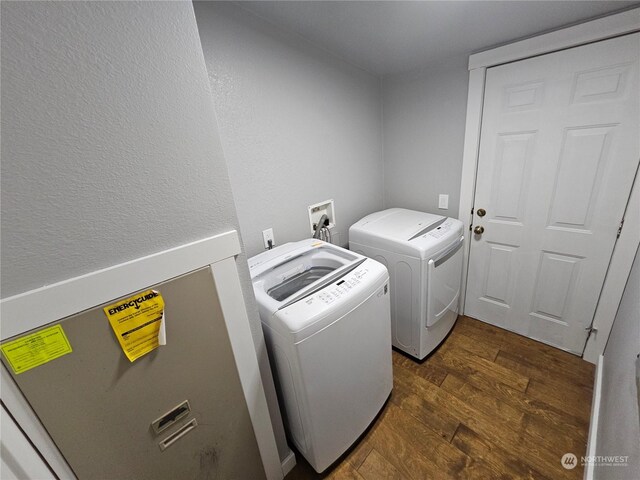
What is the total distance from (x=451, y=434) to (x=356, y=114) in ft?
6.89

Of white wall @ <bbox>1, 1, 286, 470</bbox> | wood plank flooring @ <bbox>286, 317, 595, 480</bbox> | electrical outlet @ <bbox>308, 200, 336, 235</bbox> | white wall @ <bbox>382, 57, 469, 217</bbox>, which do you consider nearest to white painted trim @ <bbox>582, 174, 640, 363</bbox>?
wood plank flooring @ <bbox>286, 317, 595, 480</bbox>

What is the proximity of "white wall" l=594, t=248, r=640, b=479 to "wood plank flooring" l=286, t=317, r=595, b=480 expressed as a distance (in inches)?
6.6

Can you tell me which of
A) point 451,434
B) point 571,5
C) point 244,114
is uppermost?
point 571,5

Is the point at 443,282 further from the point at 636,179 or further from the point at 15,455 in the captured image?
the point at 15,455

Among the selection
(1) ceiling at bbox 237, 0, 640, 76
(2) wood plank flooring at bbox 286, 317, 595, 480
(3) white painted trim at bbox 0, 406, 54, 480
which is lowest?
(2) wood plank flooring at bbox 286, 317, 595, 480

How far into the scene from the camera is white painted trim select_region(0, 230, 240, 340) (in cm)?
51

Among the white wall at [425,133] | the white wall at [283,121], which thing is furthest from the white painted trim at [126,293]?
the white wall at [425,133]

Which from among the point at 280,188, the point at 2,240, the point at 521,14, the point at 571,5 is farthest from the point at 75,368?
the point at 571,5

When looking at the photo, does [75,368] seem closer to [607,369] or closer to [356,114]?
[356,114]

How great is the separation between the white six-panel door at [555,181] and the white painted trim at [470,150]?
0.13ft

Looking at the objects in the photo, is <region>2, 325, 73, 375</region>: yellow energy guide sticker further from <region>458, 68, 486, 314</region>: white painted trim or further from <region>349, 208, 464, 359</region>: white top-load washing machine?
<region>458, 68, 486, 314</region>: white painted trim

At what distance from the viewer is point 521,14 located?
3.93ft

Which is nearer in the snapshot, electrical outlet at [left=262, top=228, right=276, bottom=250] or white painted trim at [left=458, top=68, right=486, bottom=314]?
electrical outlet at [left=262, top=228, right=276, bottom=250]

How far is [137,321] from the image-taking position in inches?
25.6
